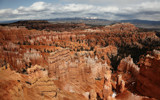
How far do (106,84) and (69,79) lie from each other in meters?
4.92

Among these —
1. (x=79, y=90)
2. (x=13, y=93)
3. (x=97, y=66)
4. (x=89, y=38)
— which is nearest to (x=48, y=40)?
(x=89, y=38)

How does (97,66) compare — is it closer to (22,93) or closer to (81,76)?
(81,76)

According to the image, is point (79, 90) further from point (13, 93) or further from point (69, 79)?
point (13, 93)

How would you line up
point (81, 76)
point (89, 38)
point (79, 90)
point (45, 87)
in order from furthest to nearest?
point (89, 38) → point (81, 76) → point (79, 90) → point (45, 87)

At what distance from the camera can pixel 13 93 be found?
4.63m

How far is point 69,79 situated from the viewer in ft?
46.4

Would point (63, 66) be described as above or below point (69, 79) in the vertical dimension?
above

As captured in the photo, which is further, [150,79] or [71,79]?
[71,79]

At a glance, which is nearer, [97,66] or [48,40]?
[97,66]

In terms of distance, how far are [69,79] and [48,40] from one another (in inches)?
1450

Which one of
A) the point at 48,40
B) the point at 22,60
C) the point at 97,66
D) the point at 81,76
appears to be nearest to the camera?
the point at 81,76

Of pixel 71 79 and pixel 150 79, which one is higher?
pixel 150 79

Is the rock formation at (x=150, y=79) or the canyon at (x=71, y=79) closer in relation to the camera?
the canyon at (x=71, y=79)

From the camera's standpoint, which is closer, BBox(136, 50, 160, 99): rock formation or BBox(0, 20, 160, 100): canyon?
BBox(0, 20, 160, 100): canyon
